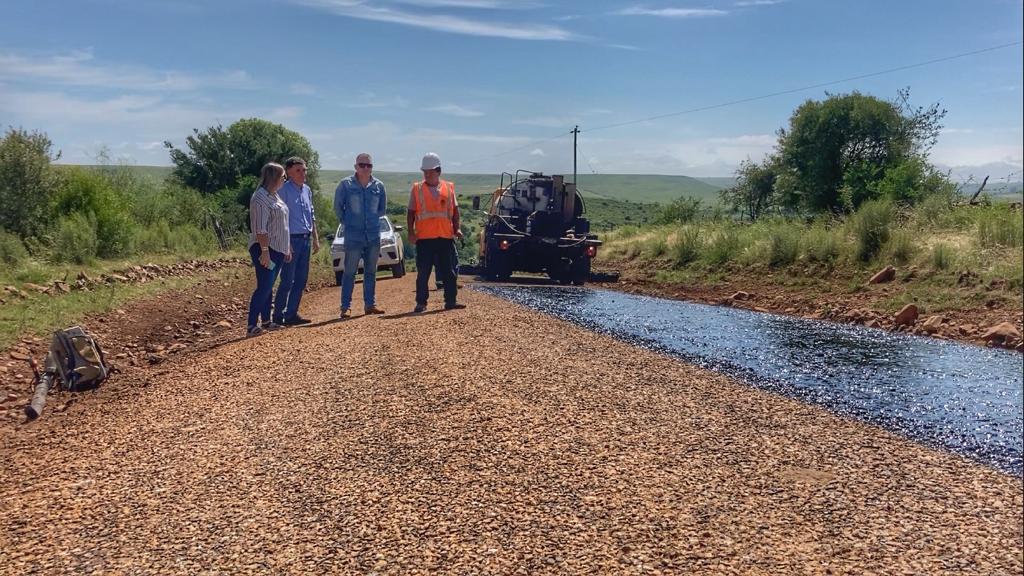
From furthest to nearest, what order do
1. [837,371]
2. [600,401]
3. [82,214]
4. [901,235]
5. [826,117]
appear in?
[826,117] → [82,214] → [901,235] → [837,371] → [600,401]

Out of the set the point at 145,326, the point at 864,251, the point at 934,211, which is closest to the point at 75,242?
the point at 145,326

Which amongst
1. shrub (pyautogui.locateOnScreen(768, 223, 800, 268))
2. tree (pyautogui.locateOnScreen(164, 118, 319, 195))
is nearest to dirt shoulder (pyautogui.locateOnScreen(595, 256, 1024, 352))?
shrub (pyautogui.locateOnScreen(768, 223, 800, 268))

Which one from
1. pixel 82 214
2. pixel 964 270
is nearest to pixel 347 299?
pixel 964 270

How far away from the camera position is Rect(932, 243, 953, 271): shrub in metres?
11.3

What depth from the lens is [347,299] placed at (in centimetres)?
902

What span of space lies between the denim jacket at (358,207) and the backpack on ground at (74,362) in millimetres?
3039

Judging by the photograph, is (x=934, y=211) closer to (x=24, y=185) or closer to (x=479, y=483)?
(x=479, y=483)

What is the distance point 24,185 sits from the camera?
17531 mm

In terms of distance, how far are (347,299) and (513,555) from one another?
6379 millimetres

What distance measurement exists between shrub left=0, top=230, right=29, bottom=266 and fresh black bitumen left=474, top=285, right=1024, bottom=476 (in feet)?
30.8

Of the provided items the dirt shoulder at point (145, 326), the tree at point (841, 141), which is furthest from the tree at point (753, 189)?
the dirt shoulder at point (145, 326)

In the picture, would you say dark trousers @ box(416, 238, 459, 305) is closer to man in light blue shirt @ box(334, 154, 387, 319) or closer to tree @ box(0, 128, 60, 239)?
man in light blue shirt @ box(334, 154, 387, 319)

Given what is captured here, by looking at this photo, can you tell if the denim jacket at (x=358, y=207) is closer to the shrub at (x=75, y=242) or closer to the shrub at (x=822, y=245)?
the shrub at (x=75, y=242)

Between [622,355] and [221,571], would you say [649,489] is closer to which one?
[221,571]
